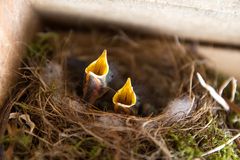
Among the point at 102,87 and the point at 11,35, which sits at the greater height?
the point at 11,35

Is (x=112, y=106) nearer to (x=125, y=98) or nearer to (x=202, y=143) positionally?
(x=125, y=98)

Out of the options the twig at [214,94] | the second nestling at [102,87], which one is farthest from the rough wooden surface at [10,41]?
the twig at [214,94]

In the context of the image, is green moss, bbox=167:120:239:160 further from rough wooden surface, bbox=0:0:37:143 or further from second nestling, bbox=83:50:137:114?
rough wooden surface, bbox=0:0:37:143

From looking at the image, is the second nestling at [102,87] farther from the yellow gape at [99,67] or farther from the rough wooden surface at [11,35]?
the rough wooden surface at [11,35]

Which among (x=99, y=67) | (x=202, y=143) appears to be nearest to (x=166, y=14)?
(x=99, y=67)

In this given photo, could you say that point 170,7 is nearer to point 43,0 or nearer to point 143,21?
point 143,21

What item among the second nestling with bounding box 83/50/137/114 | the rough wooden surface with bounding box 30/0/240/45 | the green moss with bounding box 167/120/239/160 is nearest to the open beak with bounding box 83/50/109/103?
the second nestling with bounding box 83/50/137/114

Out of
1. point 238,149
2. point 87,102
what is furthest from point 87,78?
point 238,149
